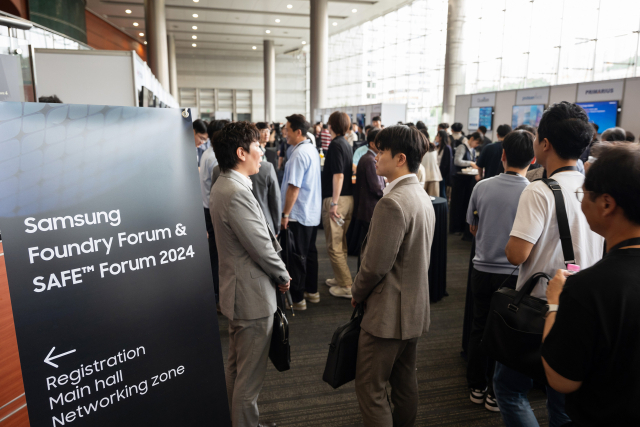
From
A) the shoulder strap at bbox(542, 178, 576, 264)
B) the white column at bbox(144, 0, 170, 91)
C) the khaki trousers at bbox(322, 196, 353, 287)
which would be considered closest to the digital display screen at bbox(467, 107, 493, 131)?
the khaki trousers at bbox(322, 196, 353, 287)

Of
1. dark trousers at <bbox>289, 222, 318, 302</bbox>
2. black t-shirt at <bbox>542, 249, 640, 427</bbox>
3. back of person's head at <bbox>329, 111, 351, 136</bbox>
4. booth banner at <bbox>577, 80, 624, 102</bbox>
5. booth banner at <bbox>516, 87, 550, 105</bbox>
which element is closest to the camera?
black t-shirt at <bbox>542, 249, 640, 427</bbox>

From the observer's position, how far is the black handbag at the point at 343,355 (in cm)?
182

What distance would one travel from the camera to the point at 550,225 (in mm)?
1689

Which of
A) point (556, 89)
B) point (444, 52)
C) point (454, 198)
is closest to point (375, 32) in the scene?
point (444, 52)

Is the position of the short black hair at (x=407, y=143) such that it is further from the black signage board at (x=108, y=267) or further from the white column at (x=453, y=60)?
the white column at (x=453, y=60)

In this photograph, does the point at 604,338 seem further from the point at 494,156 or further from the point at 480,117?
the point at 480,117

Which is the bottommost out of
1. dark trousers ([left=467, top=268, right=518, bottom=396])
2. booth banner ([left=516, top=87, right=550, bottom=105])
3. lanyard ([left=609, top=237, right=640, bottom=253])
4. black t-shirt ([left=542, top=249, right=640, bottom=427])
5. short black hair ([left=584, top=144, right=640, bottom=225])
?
dark trousers ([left=467, top=268, right=518, bottom=396])

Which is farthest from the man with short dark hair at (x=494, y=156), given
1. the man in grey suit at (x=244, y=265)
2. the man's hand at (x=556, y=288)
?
the man's hand at (x=556, y=288)

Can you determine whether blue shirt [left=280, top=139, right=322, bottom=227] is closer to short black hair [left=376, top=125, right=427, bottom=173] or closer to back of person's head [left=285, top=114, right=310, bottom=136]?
back of person's head [left=285, top=114, right=310, bottom=136]

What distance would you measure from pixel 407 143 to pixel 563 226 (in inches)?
27.6

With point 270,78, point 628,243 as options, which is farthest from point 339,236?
point 270,78

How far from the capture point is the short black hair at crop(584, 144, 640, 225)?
3.17 ft

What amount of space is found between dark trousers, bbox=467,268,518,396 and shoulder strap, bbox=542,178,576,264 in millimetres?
733

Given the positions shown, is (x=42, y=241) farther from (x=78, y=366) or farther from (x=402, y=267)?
(x=402, y=267)
